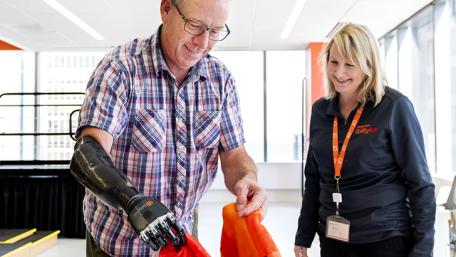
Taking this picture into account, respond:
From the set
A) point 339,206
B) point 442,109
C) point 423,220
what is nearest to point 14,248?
point 339,206

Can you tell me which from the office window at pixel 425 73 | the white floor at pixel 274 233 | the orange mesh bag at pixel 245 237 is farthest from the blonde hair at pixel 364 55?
the office window at pixel 425 73

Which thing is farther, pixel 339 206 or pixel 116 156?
pixel 339 206

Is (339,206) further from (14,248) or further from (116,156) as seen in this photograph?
(14,248)

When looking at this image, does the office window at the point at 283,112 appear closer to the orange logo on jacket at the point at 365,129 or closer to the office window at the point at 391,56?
the office window at the point at 391,56

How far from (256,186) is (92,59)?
28.0 feet

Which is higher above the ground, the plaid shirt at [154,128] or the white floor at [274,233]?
the plaid shirt at [154,128]

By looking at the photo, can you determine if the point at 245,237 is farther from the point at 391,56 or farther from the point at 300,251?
the point at 391,56

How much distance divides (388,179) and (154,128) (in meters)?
1.07

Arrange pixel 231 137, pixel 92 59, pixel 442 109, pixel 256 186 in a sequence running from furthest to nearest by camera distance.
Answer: pixel 92 59, pixel 442 109, pixel 231 137, pixel 256 186

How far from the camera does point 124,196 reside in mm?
825

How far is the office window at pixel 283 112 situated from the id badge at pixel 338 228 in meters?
6.98

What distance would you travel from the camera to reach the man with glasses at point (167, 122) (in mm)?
1070

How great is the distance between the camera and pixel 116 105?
1.05m

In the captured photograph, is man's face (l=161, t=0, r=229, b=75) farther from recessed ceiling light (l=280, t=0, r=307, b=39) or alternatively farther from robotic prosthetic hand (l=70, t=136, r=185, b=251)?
recessed ceiling light (l=280, t=0, r=307, b=39)
